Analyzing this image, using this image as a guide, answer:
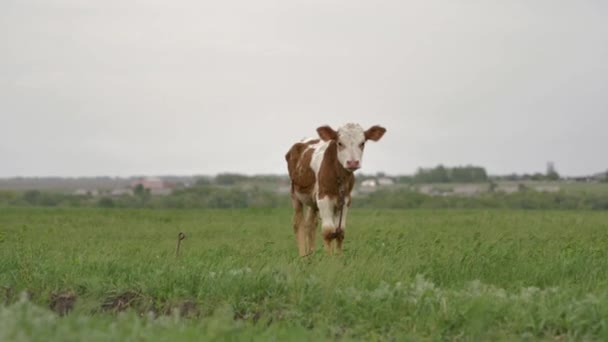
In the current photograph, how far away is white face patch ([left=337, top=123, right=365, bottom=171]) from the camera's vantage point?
13320 millimetres

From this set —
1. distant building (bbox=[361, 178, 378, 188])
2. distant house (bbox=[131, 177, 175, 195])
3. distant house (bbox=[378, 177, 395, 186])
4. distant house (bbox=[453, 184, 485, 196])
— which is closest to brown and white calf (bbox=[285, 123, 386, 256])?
distant house (bbox=[453, 184, 485, 196])

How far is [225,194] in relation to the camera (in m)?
62.1

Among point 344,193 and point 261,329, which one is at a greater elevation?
point 344,193

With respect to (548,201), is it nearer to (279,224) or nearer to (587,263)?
(279,224)

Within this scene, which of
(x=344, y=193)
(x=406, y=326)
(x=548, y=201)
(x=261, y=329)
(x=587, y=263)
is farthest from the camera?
(x=548, y=201)

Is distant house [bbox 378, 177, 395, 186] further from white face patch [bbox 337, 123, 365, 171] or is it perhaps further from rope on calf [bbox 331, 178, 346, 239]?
white face patch [bbox 337, 123, 365, 171]

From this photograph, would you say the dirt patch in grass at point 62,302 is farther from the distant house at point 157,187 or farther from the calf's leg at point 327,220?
the distant house at point 157,187

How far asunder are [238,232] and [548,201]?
33.8 meters

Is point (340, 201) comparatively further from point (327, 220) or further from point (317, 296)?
point (317, 296)

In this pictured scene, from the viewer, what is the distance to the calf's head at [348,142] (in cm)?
1334

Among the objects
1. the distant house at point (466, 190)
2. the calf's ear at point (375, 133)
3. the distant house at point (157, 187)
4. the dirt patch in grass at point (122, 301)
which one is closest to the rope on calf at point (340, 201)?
the calf's ear at point (375, 133)

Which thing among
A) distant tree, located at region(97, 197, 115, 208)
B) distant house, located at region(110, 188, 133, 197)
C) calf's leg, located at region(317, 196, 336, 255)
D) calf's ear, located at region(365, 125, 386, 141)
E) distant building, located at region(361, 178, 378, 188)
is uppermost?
calf's ear, located at region(365, 125, 386, 141)

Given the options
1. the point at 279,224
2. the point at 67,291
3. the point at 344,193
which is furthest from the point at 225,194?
the point at 67,291

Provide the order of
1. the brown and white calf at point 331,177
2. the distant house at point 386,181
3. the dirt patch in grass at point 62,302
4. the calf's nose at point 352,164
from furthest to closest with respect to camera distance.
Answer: the distant house at point 386,181
the brown and white calf at point 331,177
the calf's nose at point 352,164
the dirt patch in grass at point 62,302
